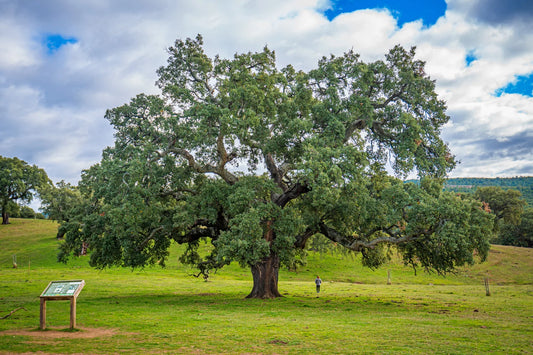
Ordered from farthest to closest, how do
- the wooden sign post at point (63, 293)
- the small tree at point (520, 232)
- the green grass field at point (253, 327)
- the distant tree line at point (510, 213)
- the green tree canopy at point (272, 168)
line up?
the small tree at point (520, 232) < the distant tree line at point (510, 213) < the green tree canopy at point (272, 168) < the wooden sign post at point (63, 293) < the green grass field at point (253, 327)

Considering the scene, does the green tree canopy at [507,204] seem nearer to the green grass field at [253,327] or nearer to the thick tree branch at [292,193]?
the green grass field at [253,327]

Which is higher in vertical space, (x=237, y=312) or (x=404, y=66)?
(x=404, y=66)

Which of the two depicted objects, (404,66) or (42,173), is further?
(42,173)

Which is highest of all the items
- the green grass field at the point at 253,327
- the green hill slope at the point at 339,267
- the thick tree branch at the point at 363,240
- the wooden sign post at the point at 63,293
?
the thick tree branch at the point at 363,240

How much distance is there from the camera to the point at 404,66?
2541 centimetres

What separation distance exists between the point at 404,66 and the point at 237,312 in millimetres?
18503

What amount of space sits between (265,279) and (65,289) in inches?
578

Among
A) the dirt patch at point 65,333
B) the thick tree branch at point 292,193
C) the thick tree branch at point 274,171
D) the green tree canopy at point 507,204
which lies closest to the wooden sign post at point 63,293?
the dirt patch at point 65,333

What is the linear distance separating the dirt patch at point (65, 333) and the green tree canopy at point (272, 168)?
7.89 m

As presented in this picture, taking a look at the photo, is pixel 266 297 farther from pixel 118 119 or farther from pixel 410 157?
pixel 118 119

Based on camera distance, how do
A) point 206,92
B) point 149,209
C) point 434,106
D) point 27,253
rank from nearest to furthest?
point 149,209 < point 434,106 < point 206,92 < point 27,253

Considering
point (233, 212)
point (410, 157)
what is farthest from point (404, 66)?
point (233, 212)

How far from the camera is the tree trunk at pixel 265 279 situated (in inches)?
1047

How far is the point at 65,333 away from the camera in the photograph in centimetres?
1380
